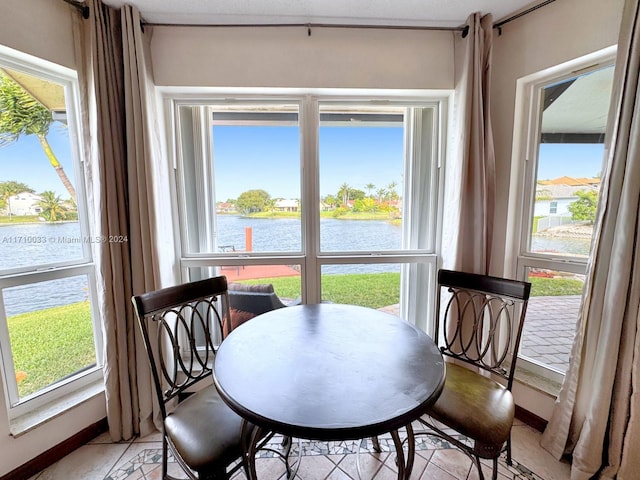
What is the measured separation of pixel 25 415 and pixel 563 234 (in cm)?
325

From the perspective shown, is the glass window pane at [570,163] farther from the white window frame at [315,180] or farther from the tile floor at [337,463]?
the tile floor at [337,463]

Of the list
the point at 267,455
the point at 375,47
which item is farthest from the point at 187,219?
the point at 375,47

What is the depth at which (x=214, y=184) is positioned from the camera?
6.37 feet

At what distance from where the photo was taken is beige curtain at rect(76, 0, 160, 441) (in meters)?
1.50

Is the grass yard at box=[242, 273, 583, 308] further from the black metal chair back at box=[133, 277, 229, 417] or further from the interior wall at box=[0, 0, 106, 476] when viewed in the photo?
the interior wall at box=[0, 0, 106, 476]

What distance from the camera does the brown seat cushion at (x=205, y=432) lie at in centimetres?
100

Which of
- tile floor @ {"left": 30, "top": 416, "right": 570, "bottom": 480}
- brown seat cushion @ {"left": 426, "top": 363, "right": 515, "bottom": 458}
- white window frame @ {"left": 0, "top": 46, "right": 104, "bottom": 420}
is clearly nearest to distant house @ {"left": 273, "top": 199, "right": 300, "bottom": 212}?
white window frame @ {"left": 0, "top": 46, "right": 104, "bottom": 420}

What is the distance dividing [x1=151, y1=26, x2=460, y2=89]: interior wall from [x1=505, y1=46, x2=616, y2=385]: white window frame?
495mm

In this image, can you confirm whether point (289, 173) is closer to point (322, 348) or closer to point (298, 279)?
point (298, 279)

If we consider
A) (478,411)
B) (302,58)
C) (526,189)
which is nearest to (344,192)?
(302,58)

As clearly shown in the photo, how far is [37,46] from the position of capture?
139 cm

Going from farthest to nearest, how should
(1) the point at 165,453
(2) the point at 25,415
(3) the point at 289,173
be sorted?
1. (3) the point at 289,173
2. (2) the point at 25,415
3. (1) the point at 165,453

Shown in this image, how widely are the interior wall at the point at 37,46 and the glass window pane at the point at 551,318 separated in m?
2.88

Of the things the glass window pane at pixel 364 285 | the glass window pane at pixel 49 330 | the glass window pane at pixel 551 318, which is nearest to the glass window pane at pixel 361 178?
the glass window pane at pixel 364 285
